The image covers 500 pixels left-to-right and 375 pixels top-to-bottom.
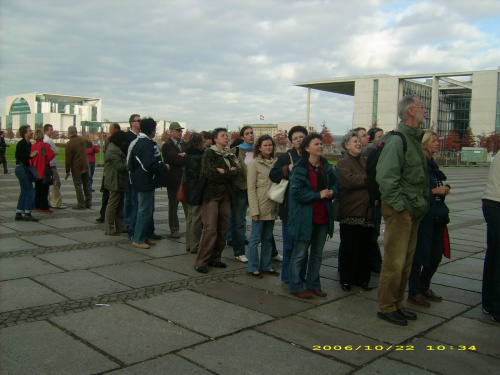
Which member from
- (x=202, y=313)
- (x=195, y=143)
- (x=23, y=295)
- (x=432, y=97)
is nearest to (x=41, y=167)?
(x=195, y=143)

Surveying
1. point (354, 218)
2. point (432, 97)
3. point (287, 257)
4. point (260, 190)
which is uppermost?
point (432, 97)

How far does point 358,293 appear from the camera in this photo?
5.52m

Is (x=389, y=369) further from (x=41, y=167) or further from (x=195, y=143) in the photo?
(x=41, y=167)

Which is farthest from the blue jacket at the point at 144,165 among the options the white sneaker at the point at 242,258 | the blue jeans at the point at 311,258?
the blue jeans at the point at 311,258

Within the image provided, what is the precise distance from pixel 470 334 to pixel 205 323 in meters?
2.39

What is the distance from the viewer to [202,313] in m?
4.59

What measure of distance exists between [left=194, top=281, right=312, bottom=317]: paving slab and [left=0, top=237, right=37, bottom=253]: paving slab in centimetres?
321

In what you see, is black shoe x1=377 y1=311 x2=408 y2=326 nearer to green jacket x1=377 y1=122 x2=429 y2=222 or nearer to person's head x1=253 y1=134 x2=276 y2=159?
green jacket x1=377 y1=122 x2=429 y2=222

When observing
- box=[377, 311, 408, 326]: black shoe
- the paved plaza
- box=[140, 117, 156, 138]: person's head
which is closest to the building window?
the paved plaza

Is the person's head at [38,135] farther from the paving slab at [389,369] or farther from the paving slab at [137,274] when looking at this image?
the paving slab at [389,369]

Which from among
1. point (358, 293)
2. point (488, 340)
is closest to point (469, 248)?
point (358, 293)

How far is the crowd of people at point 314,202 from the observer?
453cm

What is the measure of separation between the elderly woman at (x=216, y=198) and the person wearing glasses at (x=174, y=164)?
1.62m

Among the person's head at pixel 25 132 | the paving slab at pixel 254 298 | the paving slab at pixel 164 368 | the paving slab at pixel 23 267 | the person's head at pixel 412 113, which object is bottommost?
the paving slab at pixel 254 298
